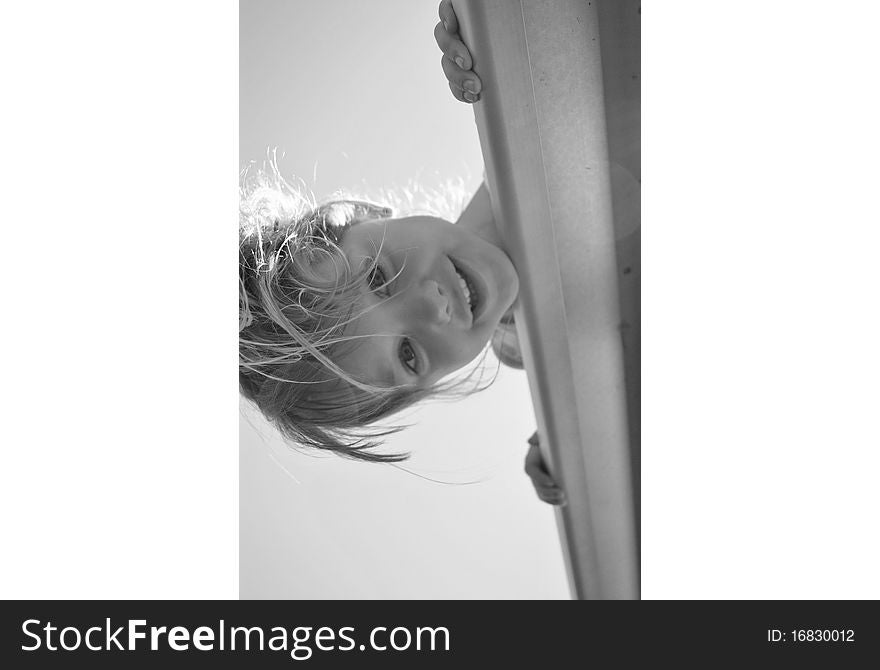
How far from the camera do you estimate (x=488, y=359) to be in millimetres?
692

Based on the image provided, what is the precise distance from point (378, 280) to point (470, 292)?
0.07m

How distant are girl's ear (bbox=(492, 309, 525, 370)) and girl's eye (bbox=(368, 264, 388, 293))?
3.7 inches

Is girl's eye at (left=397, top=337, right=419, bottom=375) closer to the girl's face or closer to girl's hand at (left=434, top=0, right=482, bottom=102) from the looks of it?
the girl's face

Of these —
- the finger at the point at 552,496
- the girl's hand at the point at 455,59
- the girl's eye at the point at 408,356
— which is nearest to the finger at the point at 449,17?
the girl's hand at the point at 455,59

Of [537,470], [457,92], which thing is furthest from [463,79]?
[537,470]

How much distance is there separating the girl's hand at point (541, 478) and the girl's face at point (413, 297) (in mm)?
92

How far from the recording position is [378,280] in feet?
2.26

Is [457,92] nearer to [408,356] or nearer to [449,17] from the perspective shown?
[449,17]

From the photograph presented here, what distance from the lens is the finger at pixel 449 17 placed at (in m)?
0.65

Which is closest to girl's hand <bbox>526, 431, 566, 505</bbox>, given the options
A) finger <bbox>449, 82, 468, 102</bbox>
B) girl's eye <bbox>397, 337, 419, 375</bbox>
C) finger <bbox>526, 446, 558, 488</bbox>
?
finger <bbox>526, 446, 558, 488</bbox>

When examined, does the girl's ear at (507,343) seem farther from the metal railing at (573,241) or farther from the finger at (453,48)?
the finger at (453,48)
